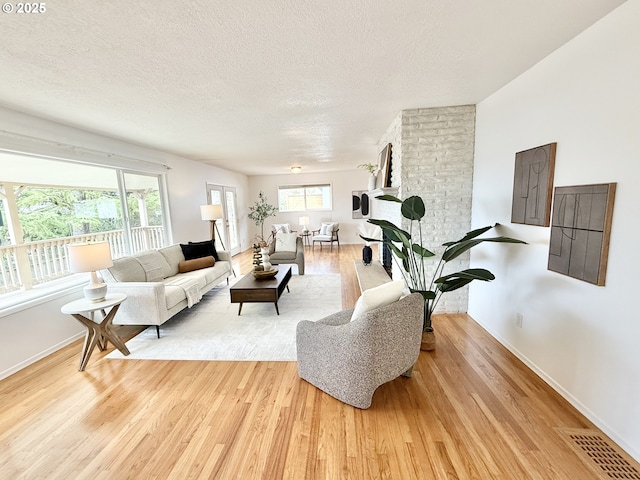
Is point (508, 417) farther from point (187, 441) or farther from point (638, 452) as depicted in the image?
point (187, 441)

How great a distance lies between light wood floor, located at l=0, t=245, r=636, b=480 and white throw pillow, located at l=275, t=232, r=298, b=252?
10.7 ft

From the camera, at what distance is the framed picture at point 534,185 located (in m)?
2.05

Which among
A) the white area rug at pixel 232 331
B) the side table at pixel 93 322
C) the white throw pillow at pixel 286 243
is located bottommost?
the white area rug at pixel 232 331

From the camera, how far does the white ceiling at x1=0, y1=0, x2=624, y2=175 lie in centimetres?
141

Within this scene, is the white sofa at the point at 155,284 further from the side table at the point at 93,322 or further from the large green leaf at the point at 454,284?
the large green leaf at the point at 454,284

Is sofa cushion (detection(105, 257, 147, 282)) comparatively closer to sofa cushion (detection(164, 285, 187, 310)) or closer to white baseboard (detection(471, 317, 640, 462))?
sofa cushion (detection(164, 285, 187, 310))

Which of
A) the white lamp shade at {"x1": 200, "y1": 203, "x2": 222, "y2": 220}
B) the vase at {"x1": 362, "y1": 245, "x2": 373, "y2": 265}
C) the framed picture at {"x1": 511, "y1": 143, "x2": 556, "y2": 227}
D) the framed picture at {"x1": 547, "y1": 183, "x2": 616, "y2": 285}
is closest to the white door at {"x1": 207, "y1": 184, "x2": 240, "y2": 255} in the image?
the white lamp shade at {"x1": 200, "y1": 203, "x2": 222, "y2": 220}

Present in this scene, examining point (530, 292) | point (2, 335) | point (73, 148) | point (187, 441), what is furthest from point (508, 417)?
point (73, 148)

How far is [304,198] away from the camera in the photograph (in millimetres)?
9094

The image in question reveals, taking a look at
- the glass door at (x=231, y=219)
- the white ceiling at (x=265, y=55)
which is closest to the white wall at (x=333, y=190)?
the glass door at (x=231, y=219)

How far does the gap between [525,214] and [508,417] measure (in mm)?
1612

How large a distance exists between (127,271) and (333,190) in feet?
21.5

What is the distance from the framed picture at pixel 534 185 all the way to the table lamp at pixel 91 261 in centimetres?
396

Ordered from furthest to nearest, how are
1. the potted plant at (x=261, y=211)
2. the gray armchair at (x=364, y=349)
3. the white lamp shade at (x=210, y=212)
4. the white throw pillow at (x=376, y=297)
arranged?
the potted plant at (x=261, y=211) → the white lamp shade at (x=210, y=212) → the white throw pillow at (x=376, y=297) → the gray armchair at (x=364, y=349)
